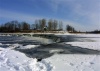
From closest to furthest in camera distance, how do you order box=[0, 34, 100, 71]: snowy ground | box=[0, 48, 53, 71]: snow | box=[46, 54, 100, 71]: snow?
box=[0, 48, 53, 71]: snow → box=[0, 34, 100, 71]: snowy ground → box=[46, 54, 100, 71]: snow

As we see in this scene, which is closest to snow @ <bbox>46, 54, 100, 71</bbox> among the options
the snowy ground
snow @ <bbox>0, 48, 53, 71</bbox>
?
the snowy ground

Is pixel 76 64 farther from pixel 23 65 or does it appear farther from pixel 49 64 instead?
pixel 23 65

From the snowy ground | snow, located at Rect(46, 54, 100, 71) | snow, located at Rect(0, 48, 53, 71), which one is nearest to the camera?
snow, located at Rect(0, 48, 53, 71)

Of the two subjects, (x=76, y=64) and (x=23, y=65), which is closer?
(x=23, y=65)

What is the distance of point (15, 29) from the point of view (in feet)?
386

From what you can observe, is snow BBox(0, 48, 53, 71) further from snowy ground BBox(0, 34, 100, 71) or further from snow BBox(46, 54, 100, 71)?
snow BBox(46, 54, 100, 71)

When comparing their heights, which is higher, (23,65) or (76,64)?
(23,65)

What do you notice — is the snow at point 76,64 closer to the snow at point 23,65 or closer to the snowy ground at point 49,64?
the snowy ground at point 49,64

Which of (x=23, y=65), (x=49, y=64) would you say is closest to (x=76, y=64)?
(x=49, y=64)

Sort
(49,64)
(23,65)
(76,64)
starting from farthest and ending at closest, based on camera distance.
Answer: (76,64)
(49,64)
(23,65)

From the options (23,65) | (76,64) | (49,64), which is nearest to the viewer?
(23,65)

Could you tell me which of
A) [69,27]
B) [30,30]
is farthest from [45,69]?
[69,27]

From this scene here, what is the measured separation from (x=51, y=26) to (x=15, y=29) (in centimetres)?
2434

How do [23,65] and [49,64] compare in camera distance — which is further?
[49,64]
